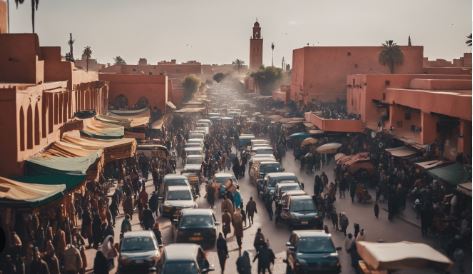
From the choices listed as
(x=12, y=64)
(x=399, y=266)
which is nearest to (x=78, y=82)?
(x=12, y=64)

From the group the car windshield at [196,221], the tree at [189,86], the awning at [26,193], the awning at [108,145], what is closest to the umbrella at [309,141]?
the awning at [108,145]

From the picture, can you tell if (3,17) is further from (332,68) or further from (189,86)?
(189,86)

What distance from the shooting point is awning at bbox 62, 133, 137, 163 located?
3010 cm

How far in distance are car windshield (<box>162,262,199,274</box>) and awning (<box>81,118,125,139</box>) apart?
60.9 ft

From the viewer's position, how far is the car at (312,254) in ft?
59.1

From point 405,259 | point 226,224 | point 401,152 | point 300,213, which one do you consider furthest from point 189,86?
point 405,259

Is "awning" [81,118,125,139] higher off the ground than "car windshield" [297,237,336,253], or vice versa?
"awning" [81,118,125,139]

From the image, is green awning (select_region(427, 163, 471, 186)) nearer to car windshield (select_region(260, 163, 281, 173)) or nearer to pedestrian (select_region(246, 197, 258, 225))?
pedestrian (select_region(246, 197, 258, 225))

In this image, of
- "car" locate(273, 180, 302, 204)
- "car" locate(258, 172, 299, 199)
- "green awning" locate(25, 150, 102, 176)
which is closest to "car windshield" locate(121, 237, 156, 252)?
"green awning" locate(25, 150, 102, 176)

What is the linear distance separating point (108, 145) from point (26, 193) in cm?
1152

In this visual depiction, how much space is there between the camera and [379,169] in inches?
1314

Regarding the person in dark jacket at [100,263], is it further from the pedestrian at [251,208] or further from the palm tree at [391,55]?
the palm tree at [391,55]

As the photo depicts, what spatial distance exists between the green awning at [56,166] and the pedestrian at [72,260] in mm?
4927

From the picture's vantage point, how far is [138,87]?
6419 cm
